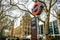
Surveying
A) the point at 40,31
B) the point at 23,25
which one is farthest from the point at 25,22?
the point at 40,31

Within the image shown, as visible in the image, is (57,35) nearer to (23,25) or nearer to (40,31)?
(40,31)

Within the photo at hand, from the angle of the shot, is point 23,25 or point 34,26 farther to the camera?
point 23,25

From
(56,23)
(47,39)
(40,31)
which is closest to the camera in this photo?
(47,39)

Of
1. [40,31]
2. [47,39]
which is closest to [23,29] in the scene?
[40,31]

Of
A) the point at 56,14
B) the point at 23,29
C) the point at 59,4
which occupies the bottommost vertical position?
the point at 23,29

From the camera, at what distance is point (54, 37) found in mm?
18891

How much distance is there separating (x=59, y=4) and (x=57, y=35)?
4601mm

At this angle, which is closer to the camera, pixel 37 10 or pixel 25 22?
pixel 37 10

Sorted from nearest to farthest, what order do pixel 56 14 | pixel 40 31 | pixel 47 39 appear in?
pixel 47 39, pixel 56 14, pixel 40 31

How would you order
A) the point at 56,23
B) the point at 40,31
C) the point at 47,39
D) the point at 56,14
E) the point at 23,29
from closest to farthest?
the point at 47,39, the point at 56,14, the point at 56,23, the point at 40,31, the point at 23,29

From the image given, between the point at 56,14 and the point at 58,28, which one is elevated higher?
the point at 56,14

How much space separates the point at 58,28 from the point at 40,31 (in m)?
7.12

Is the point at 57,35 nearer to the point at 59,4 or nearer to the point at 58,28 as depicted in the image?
the point at 58,28

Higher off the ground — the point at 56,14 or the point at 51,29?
→ the point at 56,14
